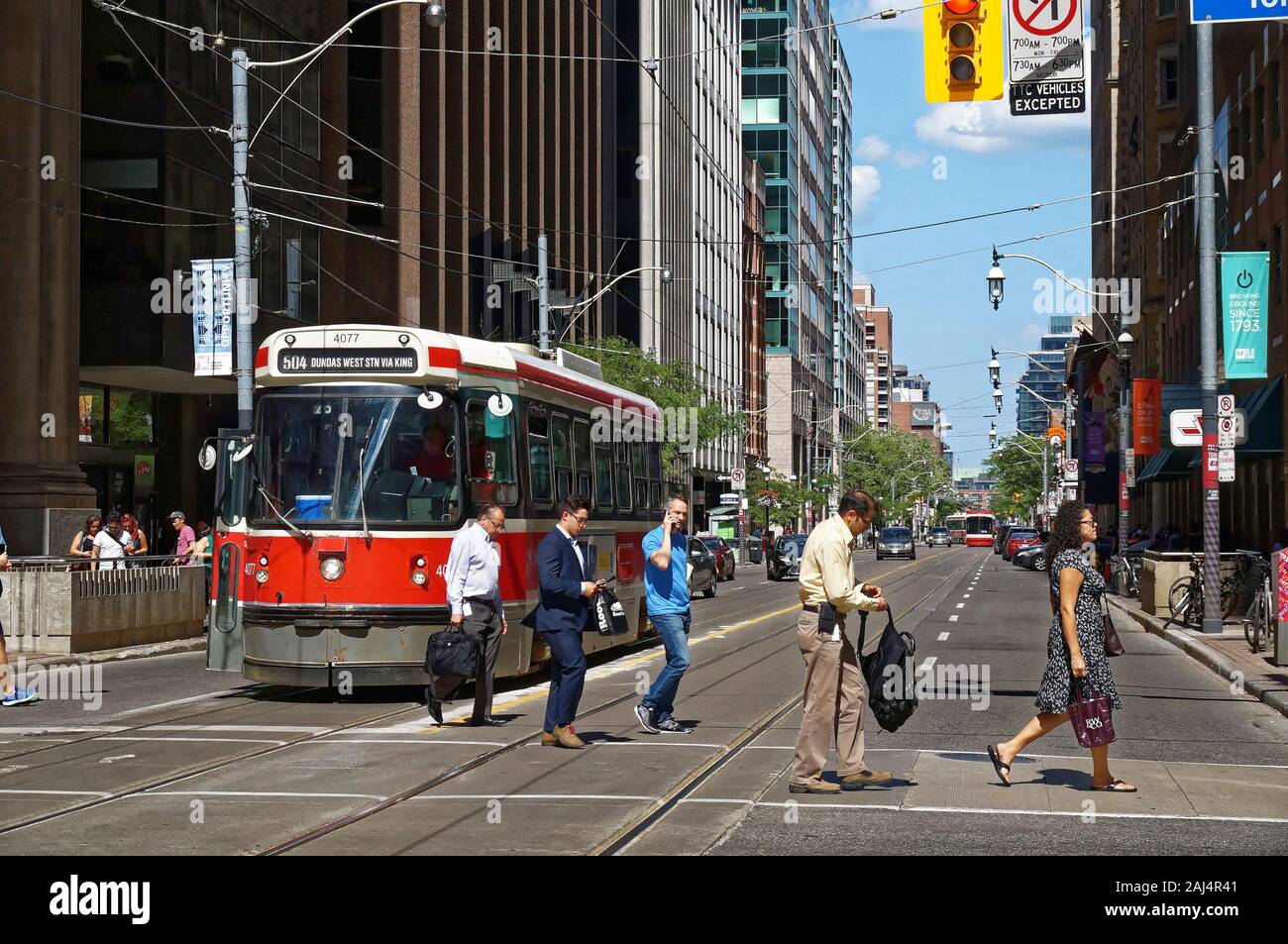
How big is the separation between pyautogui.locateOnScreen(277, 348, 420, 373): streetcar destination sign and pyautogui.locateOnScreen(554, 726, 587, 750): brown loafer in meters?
4.82

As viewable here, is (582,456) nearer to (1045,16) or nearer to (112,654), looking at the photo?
(112,654)

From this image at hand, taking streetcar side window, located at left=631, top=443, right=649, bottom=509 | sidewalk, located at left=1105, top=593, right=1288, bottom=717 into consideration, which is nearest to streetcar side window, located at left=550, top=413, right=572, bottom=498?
streetcar side window, located at left=631, top=443, right=649, bottom=509

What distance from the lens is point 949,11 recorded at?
48.0ft

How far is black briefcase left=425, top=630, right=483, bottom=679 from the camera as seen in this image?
13648 mm

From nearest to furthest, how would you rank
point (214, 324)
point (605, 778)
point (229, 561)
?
point (605, 778)
point (229, 561)
point (214, 324)

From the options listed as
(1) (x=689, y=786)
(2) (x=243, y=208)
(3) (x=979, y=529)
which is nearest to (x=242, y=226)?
(2) (x=243, y=208)

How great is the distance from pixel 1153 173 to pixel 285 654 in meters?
50.6

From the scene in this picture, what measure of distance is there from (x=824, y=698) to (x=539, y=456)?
844 cm

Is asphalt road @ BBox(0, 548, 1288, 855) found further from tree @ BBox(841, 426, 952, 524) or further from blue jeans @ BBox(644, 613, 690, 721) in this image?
tree @ BBox(841, 426, 952, 524)

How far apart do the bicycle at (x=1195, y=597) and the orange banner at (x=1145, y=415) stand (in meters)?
16.1

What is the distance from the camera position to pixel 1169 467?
46.4 metres

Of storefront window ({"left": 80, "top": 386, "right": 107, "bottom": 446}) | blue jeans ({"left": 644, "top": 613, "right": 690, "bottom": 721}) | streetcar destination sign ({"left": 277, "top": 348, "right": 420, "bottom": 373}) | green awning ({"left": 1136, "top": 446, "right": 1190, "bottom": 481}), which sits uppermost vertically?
storefront window ({"left": 80, "top": 386, "right": 107, "bottom": 446})

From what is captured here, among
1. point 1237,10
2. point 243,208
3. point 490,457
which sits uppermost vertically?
point 1237,10

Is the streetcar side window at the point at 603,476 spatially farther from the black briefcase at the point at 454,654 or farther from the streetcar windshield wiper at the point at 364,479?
the black briefcase at the point at 454,654
